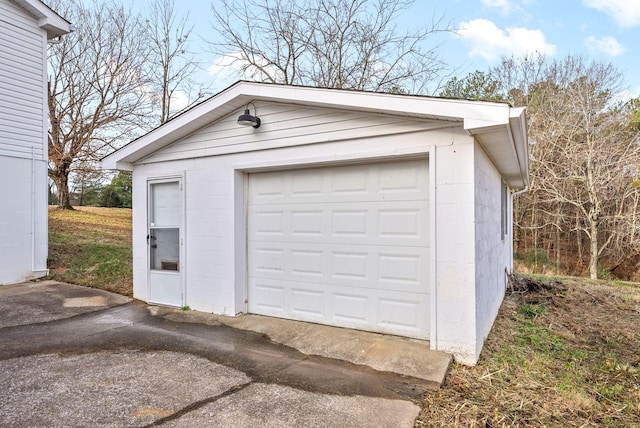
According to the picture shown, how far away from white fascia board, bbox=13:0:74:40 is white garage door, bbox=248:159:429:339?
22.7ft

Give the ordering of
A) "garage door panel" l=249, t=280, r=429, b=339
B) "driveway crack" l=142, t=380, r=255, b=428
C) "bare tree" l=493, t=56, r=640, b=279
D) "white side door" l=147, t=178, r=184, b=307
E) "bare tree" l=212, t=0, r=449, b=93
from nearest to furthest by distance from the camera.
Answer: "driveway crack" l=142, t=380, r=255, b=428
"garage door panel" l=249, t=280, r=429, b=339
"white side door" l=147, t=178, r=184, b=307
"bare tree" l=212, t=0, r=449, b=93
"bare tree" l=493, t=56, r=640, b=279

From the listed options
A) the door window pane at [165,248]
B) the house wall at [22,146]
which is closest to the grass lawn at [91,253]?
the house wall at [22,146]

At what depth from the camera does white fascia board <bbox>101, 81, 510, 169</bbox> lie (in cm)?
342

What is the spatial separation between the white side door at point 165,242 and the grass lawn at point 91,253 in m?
1.05

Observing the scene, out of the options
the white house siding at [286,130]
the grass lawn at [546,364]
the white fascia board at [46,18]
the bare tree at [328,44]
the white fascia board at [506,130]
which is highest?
the bare tree at [328,44]

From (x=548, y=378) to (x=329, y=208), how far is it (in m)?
2.87

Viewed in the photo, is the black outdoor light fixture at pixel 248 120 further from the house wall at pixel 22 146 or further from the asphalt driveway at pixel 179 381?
the house wall at pixel 22 146

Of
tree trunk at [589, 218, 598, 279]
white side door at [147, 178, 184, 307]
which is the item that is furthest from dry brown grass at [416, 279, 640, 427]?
tree trunk at [589, 218, 598, 279]

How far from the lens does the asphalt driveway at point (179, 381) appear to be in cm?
258

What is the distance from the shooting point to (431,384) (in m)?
3.09

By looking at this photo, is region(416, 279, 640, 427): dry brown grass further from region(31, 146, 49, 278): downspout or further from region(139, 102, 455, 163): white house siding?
region(31, 146, 49, 278): downspout

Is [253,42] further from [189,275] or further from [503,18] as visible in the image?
[189,275]

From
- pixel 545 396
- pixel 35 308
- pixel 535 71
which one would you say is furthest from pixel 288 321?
pixel 535 71

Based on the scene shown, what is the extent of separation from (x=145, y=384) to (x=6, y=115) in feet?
24.8
